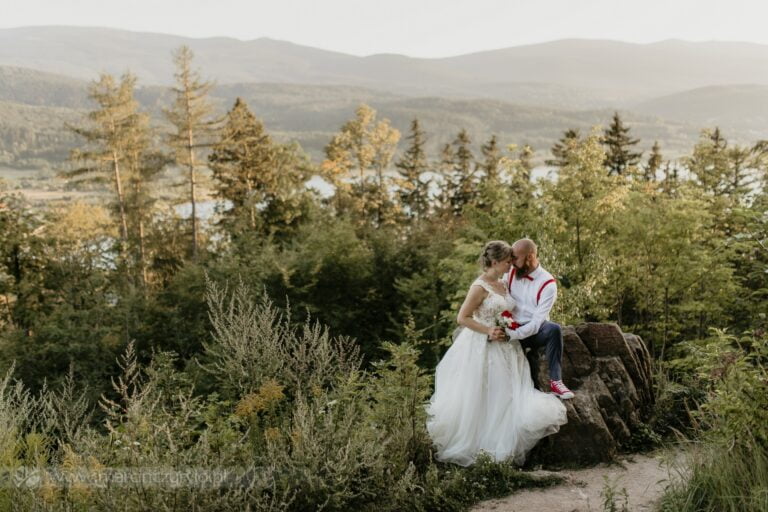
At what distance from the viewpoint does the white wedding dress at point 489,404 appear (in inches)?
252

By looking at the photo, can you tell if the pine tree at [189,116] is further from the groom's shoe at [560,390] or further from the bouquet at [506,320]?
the groom's shoe at [560,390]

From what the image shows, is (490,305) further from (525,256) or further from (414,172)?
(414,172)

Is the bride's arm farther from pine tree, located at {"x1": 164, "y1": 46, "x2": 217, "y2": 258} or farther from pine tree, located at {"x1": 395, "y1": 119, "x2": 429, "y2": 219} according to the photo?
pine tree, located at {"x1": 395, "y1": 119, "x2": 429, "y2": 219}

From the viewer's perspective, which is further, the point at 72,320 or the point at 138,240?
the point at 138,240

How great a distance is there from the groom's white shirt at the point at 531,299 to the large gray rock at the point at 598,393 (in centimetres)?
57

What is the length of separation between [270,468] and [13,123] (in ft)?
525

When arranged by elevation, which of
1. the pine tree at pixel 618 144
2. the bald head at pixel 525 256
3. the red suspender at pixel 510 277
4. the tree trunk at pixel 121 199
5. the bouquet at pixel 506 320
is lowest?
the tree trunk at pixel 121 199

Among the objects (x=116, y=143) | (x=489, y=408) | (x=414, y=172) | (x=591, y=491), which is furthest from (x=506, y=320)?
(x=414, y=172)

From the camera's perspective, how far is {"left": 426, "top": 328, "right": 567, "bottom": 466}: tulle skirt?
21.0 ft

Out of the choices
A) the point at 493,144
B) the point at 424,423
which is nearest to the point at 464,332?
the point at 424,423

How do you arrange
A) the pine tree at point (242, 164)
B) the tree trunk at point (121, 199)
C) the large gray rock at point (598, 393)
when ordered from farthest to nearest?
the tree trunk at point (121, 199) < the pine tree at point (242, 164) < the large gray rock at point (598, 393)

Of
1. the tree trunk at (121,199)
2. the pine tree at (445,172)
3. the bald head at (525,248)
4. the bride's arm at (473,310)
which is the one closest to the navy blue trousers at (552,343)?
the bride's arm at (473,310)

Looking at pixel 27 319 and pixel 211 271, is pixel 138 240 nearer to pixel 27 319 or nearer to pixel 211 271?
pixel 27 319

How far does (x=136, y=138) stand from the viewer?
3281 cm
